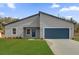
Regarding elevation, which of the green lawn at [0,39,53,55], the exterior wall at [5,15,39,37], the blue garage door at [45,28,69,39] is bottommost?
the green lawn at [0,39,53,55]

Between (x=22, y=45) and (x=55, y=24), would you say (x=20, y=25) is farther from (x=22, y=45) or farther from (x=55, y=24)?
(x=22, y=45)

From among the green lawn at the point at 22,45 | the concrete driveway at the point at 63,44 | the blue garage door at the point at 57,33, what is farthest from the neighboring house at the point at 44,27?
the green lawn at the point at 22,45

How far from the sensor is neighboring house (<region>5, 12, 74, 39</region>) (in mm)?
14695

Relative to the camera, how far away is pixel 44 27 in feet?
56.5

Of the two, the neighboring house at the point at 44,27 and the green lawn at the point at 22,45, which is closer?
the green lawn at the point at 22,45

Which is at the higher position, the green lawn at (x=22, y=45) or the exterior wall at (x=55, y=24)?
the exterior wall at (x=55, y=24)

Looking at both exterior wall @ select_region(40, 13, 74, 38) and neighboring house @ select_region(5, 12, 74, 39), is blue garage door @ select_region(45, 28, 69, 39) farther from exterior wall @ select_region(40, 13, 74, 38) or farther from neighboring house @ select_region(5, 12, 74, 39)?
exterior wall @ select_region(40, 13, 74, 38)

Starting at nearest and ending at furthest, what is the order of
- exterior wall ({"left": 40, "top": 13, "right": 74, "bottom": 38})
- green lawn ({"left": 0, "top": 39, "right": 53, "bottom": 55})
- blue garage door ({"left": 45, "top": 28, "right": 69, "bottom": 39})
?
green lawn ({"left": 0, "top": 39, "right": 53, "bottom": 55})
blue garage door ({"left": 45, "top": 28, "right": 69, "bottom": 39})
exterior wall ({"left": 40, "top": 13, "right": 74, "bottom": 38})

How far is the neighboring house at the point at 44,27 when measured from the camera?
14.7 metres

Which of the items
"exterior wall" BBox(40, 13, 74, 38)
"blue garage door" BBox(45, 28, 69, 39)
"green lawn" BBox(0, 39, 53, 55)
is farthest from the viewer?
"exterior wall" BBox(40, 13, 74, 38)

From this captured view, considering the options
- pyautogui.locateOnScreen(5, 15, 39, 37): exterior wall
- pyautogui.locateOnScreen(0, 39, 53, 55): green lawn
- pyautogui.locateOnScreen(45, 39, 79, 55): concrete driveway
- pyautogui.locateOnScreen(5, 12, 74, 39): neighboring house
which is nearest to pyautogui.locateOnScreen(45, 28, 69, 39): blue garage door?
pyautogui.locateOnScreen(5, 12, 74, 39): neighboring house

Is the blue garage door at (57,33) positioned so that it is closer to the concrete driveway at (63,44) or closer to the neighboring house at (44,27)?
the neighboring house at (44,27)
